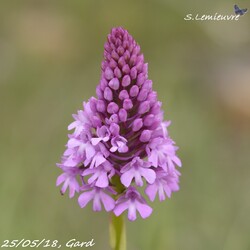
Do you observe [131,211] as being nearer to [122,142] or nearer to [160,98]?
[122,142]

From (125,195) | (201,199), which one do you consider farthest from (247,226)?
(125,195)

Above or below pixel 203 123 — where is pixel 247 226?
below

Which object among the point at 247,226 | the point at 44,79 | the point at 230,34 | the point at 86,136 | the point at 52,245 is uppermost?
the point at 44,79

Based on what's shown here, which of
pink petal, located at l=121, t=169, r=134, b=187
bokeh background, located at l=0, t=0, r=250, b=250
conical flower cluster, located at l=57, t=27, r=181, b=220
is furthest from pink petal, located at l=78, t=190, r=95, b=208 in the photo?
bokeh background, located at l=0, t=0, r=250, b=250

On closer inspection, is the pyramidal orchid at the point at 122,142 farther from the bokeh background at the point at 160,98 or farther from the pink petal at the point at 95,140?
the bokeh background at the point at 160,98

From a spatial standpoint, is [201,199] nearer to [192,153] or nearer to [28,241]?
[192,153]

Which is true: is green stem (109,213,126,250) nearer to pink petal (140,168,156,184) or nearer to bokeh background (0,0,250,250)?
pink petal (140,168,156,184)
